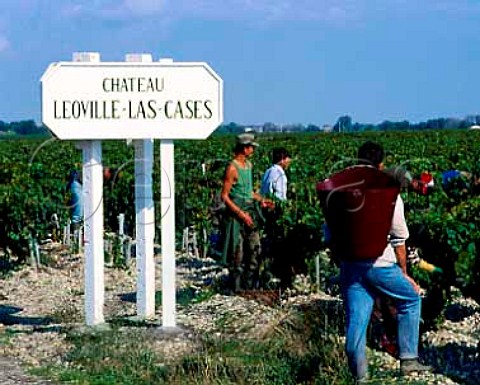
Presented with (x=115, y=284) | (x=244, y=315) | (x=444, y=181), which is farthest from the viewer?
(x=444, y=181)

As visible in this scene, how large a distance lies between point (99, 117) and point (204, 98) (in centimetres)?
91

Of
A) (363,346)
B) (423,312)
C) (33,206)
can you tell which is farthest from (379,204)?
(33,206)

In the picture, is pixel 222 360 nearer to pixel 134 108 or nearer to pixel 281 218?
pixel 134 108

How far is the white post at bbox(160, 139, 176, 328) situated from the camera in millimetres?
10883

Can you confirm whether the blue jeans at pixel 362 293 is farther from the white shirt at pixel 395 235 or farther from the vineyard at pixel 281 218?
the vineyard at pixel 281 218

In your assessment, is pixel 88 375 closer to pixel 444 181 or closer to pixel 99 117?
pixel 99 117

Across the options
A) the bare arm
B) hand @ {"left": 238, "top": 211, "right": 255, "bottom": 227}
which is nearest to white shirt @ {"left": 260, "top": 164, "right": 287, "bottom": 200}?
hand @ {"left": 238, "top": 211, "right": 255, "bottom": 227}

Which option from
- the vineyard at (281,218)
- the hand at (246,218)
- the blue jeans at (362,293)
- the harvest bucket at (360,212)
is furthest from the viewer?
the hand at (246,218)

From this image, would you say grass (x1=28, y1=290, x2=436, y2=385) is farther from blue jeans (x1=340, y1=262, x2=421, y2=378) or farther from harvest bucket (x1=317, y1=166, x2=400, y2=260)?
harvest bucket (x1=317, y1=166, x2=400, y2=260)

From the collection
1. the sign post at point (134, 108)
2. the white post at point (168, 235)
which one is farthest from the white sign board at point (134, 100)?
the white post at point (168, 235)

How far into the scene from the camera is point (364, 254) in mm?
7902

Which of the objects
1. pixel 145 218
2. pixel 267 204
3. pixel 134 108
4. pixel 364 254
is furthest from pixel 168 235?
pixel 364 254

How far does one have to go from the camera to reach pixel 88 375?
9188 mm

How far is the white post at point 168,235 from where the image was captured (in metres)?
10.9
